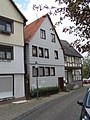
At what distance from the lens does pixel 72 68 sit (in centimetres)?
4878

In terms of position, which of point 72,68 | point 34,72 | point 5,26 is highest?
point 5,26

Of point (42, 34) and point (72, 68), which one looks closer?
point (42, 34)

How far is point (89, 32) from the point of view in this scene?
7.41m

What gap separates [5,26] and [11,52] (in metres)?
2.37

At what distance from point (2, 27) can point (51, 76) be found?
42.2 feet

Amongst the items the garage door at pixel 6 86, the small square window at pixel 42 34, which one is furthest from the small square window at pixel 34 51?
the garage door at pixel 6 86

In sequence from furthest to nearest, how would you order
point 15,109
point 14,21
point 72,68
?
point 72,68
point 14,21
point 15,109

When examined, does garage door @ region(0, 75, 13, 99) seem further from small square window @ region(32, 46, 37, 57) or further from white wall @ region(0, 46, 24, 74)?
small square window @ region(32, 46, 37, 57)

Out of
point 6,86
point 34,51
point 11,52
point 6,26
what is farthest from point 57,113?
point 34,51

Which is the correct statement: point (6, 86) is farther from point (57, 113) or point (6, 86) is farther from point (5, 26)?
point (57, 113)

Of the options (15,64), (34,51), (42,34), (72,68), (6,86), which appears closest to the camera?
(6,86)

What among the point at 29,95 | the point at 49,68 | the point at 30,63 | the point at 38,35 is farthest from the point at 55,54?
the point at 29,95

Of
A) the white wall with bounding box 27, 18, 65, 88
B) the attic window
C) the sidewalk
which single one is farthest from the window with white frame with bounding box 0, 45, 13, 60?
the white wall with bounding box 27, 18, 65, 88

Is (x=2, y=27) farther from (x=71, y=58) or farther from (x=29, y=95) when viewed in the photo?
(x=71, y=58)
